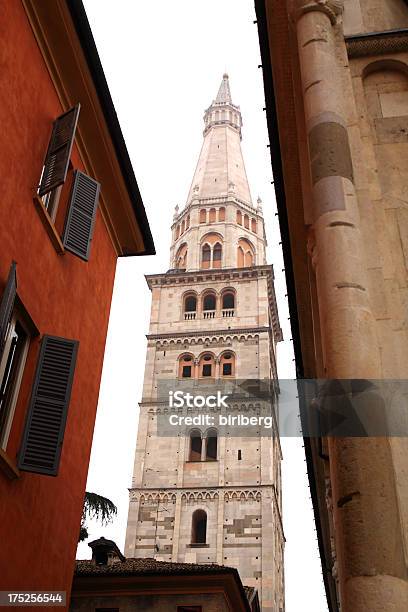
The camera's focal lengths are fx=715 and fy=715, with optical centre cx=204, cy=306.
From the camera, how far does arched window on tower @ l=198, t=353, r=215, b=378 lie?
4491 centimetres

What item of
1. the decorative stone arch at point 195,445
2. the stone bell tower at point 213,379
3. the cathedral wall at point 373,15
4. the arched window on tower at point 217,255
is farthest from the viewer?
the arched window on tower at point 217,255

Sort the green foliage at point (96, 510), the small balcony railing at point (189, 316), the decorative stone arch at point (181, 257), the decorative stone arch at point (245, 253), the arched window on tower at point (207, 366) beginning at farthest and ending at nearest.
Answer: the decorative stone arch at point (181, 257) → the decorative stone arch at point (245, 253) → the small balcony railing at point (189, 316) → the arched window on tower at point (207, 366) → the green foliage at point (96, 510)

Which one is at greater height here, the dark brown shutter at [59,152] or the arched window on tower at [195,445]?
the arched window on tower at [195,445]

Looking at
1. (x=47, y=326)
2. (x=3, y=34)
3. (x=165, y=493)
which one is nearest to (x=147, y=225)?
(x=47, y=326)

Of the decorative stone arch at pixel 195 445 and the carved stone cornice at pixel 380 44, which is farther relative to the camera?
the decorative stone arch at pixel 195 445

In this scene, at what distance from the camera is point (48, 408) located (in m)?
7.58

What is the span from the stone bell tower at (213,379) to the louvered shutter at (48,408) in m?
31.5

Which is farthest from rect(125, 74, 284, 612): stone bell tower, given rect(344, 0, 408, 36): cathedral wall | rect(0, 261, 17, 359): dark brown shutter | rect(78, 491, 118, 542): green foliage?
rect(344, 0, 408, 36): cathedral wall

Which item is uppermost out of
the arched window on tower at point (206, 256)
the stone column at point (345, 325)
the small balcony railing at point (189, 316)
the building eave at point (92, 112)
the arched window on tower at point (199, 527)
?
the arched window on tower at point (206, 256)

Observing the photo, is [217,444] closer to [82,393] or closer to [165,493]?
[165,493]

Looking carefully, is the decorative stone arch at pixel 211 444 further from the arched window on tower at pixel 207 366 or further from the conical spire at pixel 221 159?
the conical spire at pixel 221 159

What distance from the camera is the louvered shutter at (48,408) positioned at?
7.23 m

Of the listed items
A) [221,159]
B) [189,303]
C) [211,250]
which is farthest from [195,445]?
[221,159]

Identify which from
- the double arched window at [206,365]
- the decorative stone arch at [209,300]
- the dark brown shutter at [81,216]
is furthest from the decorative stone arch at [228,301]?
the dark brown shutter at [81,216]
